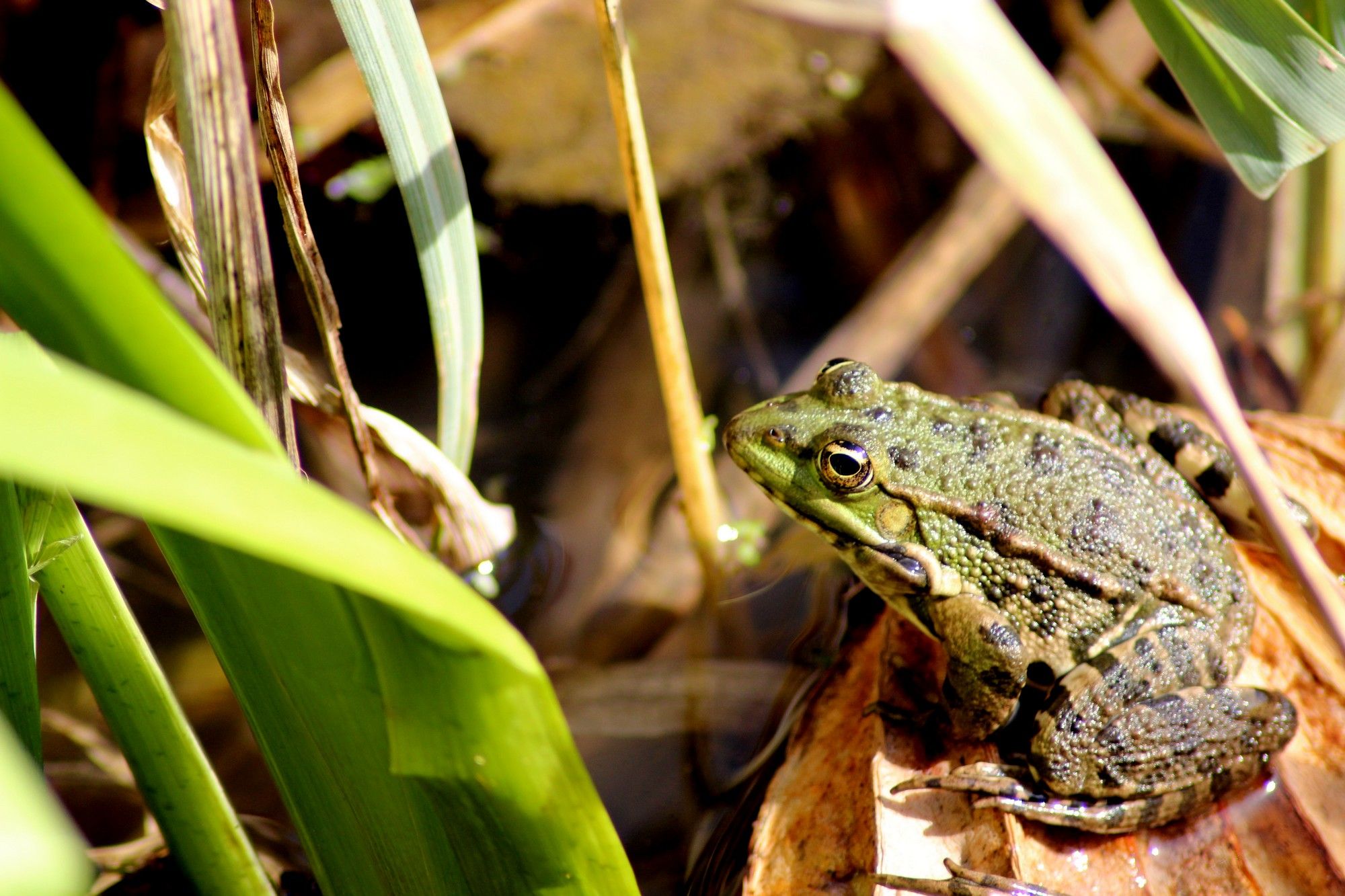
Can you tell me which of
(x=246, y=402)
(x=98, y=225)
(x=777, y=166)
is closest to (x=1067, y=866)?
(x=246, y=402)

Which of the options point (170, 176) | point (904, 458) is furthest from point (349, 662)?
point (904, 458)

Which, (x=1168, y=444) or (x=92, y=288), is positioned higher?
(x=92, y=288)

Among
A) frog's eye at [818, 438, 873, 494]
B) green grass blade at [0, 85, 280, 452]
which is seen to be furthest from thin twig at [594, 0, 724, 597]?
green grass blade at [0, 85, 280, 452]

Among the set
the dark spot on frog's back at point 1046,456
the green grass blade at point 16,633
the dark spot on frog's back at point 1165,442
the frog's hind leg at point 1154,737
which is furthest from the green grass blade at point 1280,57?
the green grass blade at point 16,633

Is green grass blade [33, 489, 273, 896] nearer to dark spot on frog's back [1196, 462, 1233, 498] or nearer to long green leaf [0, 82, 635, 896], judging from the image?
long green leaf [0, 82, 635, 896]

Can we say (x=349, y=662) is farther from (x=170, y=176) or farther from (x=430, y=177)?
(x=170, y=176)
